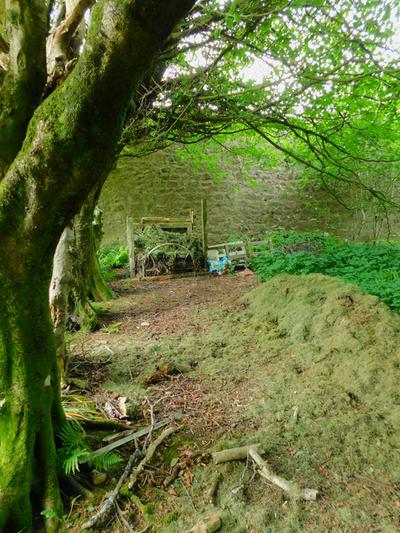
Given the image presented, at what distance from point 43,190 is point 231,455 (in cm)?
185

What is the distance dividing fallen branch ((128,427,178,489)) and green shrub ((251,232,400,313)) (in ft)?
8.72

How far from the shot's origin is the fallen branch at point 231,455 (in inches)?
76.6

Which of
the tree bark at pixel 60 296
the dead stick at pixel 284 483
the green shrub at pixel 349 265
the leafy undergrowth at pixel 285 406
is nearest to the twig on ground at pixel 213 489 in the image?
the leafy undergrowth at pixel 285 406

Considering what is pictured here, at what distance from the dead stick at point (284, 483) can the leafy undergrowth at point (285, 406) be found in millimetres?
40

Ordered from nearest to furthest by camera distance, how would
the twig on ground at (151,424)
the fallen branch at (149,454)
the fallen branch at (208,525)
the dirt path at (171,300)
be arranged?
the fallen branch at (208,525) < the fallen branch at (149,454) < the twig on ground at (151,424) < the dirt path at (171,300)

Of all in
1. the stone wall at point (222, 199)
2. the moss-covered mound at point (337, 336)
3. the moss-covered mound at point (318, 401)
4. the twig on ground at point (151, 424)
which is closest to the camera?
the moss-covered mound at point (318, 401)

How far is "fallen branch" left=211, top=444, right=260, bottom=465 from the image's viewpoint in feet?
6.38

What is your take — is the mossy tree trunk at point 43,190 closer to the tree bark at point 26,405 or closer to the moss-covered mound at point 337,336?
the tree bark at point 26,405

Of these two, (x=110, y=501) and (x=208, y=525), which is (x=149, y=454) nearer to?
(x=110, y=501)

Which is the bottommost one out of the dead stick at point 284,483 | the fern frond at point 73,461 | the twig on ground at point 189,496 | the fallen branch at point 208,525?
the twig on ground at point 189,496

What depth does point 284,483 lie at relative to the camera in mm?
1745

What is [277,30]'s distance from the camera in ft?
14.1

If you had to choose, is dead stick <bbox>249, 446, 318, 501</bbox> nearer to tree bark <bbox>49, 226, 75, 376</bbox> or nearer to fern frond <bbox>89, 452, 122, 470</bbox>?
fern frond <bbox>89, 452, 122, 470</bbox>

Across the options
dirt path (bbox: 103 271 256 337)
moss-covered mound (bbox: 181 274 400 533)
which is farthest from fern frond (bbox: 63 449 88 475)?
dirt path (bbox: 103 271 256 337)
